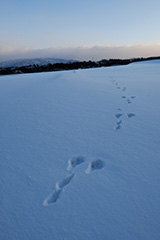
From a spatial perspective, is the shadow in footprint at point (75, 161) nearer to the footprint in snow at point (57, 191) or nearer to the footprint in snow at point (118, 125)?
the footprint in snow at point (57, 191)

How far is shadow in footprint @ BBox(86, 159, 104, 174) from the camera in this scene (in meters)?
1.11

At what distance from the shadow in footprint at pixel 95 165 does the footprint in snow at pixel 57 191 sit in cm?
14

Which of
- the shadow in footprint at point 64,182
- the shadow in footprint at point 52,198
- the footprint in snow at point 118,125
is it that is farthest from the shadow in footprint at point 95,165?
the footprint in snow at point 118,125

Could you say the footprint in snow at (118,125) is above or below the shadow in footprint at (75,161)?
A: above

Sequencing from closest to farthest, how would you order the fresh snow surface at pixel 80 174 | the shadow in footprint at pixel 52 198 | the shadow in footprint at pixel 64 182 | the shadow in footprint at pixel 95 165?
1. the fresh snow surface at pixel 80 174
2. the shadow in footprint at pixel 52 198
3. the shadow in footprint at pixel 64 182
4. the shadow in footprint at pixel 95 165

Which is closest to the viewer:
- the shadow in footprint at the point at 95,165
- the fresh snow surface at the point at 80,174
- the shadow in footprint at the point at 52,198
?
the fresh snow surface at the point at 80,174

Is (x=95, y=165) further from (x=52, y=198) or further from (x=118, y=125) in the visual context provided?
(x=118, y=125)

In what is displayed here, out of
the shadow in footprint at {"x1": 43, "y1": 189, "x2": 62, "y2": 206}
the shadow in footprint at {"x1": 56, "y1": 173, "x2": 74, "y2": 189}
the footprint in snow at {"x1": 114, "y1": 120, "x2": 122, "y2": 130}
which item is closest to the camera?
the shadow in footprint at {"x1": 43, "y1": 189, "x2": 62, "y2": 206}

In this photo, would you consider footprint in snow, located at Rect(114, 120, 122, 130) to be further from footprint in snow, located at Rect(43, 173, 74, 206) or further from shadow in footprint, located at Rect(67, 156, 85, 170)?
footprint in snow, located at Rect(43, 173, 74, 206)

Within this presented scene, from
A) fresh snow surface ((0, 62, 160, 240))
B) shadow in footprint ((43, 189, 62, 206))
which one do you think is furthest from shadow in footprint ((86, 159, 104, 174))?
shadow in footprint ((43, 189, 62, 206))

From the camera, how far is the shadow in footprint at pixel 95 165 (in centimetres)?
111

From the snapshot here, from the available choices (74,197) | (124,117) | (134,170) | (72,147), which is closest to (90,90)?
(124,117)

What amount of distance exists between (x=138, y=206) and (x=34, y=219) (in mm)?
575

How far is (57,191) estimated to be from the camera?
94 cm
